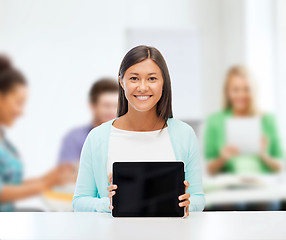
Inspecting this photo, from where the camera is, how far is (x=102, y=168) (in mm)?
732

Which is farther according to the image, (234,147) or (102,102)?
(234,147)

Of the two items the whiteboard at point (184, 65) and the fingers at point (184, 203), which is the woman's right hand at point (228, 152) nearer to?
the whiteboard at point (184, 65)

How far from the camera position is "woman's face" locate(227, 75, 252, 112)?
6.57 feet

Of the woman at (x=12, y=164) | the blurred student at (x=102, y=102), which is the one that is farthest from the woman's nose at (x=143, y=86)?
the woman at (x=12, y=164)

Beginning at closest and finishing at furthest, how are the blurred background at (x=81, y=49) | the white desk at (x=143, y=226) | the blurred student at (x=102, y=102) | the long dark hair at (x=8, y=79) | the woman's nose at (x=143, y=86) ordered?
the white desk at (x=143, y=226), the woman's nose at (x=143, y=86), the blurred student at (x=102, y=102), the long dark hair at (x=8, y=79), the blurred background at (x=81, y=49)

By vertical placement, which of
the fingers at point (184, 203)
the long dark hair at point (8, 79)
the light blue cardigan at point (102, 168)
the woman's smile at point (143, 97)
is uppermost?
the long dark hair at point (8, 79)

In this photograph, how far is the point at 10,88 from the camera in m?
1.82

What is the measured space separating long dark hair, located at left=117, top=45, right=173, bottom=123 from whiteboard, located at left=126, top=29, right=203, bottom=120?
231cm

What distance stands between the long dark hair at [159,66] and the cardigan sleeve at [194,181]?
75 mm

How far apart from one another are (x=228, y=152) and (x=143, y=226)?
1407 mm

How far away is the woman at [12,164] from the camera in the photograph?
1.64 metres

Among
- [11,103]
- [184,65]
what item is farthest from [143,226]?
[184,65]

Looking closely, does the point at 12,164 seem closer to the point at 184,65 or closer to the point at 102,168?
the point at 102,168

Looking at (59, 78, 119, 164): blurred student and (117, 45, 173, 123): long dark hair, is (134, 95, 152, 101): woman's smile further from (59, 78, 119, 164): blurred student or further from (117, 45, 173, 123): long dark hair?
(59, 78, 119, 164): blurred student
